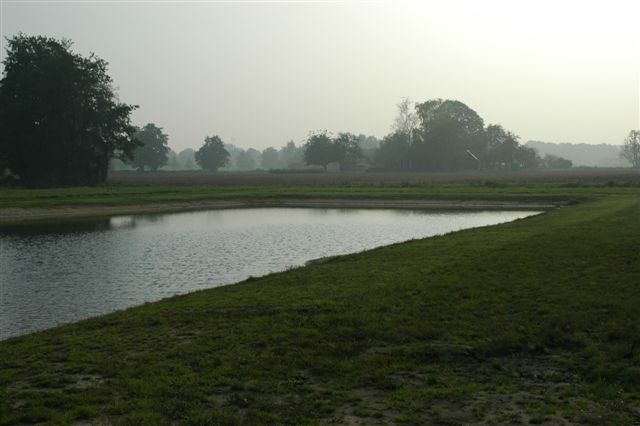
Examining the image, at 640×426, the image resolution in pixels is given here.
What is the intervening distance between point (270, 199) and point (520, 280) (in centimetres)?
5157

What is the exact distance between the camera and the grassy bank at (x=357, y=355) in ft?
26.2

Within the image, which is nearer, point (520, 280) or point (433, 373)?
point (433, 373)

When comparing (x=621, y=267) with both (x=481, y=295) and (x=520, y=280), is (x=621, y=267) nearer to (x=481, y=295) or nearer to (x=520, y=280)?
(x=520, y=280)

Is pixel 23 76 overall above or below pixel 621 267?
above

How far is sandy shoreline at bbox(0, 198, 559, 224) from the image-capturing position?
47312 mm

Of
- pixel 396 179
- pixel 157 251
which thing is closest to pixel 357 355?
pixel 157 251

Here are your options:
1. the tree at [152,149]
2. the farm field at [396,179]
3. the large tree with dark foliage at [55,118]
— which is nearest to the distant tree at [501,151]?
the farm field at [396,179]

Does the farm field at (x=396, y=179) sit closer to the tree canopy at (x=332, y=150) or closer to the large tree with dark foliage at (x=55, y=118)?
the large tree with dark foliage at (x=55, y=118)

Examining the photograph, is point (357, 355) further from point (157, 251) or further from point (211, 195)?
point (211, 195)

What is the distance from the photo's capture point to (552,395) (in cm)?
860

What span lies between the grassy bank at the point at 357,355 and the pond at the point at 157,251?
3315mm

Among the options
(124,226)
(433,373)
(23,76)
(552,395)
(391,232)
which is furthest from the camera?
(23,76)

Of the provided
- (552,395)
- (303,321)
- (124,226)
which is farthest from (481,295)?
(124,226)

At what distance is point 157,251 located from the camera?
27.4m
